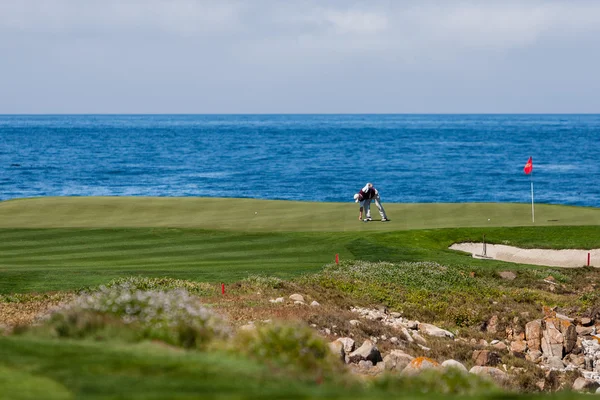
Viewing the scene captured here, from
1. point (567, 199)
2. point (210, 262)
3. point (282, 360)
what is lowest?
point (567, 199)

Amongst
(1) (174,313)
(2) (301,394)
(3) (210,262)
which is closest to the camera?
(2) (301,394)

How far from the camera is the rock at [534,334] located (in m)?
19.6

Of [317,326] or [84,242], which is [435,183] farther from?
[317,326]

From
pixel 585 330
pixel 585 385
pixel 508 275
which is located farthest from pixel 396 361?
pixel 508 275

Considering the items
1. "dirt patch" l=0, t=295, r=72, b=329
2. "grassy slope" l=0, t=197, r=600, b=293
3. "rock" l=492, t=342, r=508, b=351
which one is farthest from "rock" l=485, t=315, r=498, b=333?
"dirt patch" l=0, t=295, r=72, b=329

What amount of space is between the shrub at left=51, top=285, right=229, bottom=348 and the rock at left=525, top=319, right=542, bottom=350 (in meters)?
10.7

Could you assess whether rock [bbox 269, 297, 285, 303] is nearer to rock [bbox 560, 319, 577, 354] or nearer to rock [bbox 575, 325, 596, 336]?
rock [bbox 560, 319, 577, 354]

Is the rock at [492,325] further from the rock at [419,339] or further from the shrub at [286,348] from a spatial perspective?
the shrub at [286,348]

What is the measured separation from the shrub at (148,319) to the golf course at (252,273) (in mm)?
155

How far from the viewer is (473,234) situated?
102 feet

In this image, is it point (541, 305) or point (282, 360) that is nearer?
point (282, 360)

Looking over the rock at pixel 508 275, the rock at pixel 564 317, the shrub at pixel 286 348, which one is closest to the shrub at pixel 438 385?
the shrub at pixel 286 348

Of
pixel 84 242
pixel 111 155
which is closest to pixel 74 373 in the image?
pixel 84 242

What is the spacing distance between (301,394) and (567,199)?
224 feet
